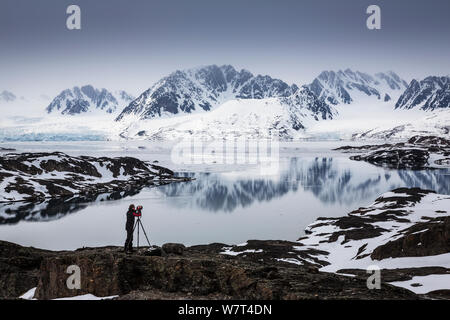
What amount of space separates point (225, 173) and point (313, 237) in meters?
91.0

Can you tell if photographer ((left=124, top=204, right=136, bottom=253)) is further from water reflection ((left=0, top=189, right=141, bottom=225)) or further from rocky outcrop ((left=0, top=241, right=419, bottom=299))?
water reflection ((left=0, top=189, right=141, bottom=225))

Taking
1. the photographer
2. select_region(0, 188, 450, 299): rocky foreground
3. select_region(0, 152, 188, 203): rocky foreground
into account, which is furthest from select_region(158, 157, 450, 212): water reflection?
the photographer

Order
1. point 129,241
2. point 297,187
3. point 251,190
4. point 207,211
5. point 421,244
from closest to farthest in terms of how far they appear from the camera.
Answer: point 129,241, point 421,244, point 207,211, point 251,190, point 297,187

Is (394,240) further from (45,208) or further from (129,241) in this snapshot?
(45,208)

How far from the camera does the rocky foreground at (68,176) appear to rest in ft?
312

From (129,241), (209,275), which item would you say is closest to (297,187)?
(129,241)

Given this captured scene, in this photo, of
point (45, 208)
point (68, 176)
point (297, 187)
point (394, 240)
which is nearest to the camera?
point (394, 240)

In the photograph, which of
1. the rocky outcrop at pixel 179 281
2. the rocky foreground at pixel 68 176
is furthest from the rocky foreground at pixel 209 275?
the rocky foreground at pixel 68 176

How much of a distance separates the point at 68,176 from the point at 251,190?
5002 cm

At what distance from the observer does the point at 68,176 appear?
11181cm

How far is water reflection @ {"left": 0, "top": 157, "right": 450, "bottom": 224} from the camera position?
7998cm

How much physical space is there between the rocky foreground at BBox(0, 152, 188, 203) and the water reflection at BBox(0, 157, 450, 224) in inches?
295

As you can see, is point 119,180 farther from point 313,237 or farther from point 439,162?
point 439,162
